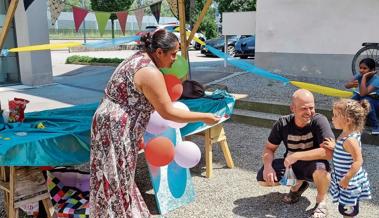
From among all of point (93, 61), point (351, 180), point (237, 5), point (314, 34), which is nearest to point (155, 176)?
point (351, 180)

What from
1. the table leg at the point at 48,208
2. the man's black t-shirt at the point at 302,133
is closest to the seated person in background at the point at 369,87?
the man's black t-shirt at the point at 302,133

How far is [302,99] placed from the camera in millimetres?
2887

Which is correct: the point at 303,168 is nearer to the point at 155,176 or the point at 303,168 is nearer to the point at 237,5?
the point at 155,176

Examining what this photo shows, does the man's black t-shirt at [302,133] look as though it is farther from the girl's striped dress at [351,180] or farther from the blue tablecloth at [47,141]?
the blue tablecloth at [47,141]

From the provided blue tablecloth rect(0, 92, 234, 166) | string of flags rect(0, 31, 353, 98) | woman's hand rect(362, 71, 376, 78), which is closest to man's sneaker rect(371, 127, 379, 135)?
woman's hand rect(362, 71, 376, 78)

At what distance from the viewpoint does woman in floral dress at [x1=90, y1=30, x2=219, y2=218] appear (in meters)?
2.18

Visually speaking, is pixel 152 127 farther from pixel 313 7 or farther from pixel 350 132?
pixel 313 7

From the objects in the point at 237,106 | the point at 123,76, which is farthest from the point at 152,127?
the point at 237,106

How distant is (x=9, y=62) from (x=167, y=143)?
876 cm

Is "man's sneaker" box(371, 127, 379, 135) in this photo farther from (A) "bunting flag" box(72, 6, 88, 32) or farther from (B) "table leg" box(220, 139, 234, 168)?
(A) "bunting flag" box(72, 6, 88, 32)

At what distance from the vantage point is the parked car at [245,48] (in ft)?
50.7

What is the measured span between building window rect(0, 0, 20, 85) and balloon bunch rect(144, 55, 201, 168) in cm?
795

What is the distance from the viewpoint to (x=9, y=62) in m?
10.0

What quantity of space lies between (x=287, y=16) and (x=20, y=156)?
24.3ft
